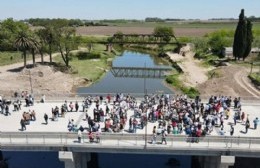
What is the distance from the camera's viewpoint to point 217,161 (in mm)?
27516

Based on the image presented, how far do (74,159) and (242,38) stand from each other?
5760 cm

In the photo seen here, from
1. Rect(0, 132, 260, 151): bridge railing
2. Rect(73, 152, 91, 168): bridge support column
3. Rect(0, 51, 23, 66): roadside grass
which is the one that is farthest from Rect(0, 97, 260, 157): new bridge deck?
Rect(0, 51, 23, 66): roadside grass

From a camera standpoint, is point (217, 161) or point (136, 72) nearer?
point (217, 161)

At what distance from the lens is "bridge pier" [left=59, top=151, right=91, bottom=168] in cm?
2728

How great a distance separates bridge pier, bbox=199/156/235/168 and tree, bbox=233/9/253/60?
5073 cm

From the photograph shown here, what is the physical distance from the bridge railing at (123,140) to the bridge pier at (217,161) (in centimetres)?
86

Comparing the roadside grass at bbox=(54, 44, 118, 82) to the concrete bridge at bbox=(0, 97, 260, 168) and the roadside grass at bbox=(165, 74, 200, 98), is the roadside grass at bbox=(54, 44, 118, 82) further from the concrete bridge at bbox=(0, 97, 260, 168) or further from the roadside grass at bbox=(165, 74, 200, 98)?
the concrete bridge at bbox=(0, 97, 260, 168)

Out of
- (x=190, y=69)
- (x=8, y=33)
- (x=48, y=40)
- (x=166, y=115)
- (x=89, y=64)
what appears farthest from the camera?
(x=8, y=33)

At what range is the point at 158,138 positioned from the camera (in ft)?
90.1

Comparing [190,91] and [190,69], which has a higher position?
[190,69]

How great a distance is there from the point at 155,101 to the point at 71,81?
3858 cm

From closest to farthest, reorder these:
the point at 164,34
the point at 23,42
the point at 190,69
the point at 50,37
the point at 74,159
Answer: the point at 74,159 < the point at 23,42 < the point at 50,37 < the point at 190,69 < the point at 164,34

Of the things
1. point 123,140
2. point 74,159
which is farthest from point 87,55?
point 123,140

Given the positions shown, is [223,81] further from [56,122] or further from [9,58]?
[9,58]
